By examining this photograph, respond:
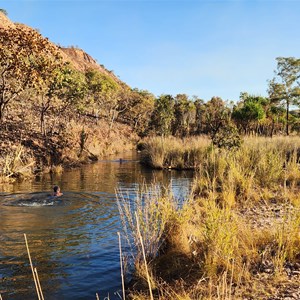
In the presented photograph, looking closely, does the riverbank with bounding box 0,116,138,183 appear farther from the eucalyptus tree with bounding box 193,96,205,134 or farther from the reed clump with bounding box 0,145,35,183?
the eucalyptus tree with bounding box 193,96,205,134

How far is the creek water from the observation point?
17.1ft

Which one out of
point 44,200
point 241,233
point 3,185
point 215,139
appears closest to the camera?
point 241,233

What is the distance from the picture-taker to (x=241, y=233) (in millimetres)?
5258

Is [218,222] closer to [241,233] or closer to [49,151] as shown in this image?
[241,233]

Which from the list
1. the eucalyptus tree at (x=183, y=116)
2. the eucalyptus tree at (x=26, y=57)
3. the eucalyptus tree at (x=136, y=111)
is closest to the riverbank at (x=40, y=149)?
the eucalyptus tree at (x=26, y=57)

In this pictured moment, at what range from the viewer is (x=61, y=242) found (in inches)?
286

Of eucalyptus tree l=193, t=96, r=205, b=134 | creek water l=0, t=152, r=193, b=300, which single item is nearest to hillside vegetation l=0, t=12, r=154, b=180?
creek water l=0, t=152, r=193, b=300

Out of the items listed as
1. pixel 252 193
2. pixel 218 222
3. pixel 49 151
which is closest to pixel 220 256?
pixel 218 222

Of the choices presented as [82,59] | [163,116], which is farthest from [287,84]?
[82,59]

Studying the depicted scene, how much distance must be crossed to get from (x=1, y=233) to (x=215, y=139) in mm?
11690

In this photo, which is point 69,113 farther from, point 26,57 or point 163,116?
point 26,57

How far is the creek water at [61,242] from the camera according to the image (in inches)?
206

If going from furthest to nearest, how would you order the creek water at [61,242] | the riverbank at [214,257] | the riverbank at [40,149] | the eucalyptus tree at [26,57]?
1. the riverbank at [40,149]
2. the eucalyptus tree at [26,57]
3. the creek water at [61,242]
4. the riverbank at [214,257]

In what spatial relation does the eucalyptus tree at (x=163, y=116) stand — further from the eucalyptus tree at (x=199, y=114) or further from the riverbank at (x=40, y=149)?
the riverbank at (x=40, y=149)
